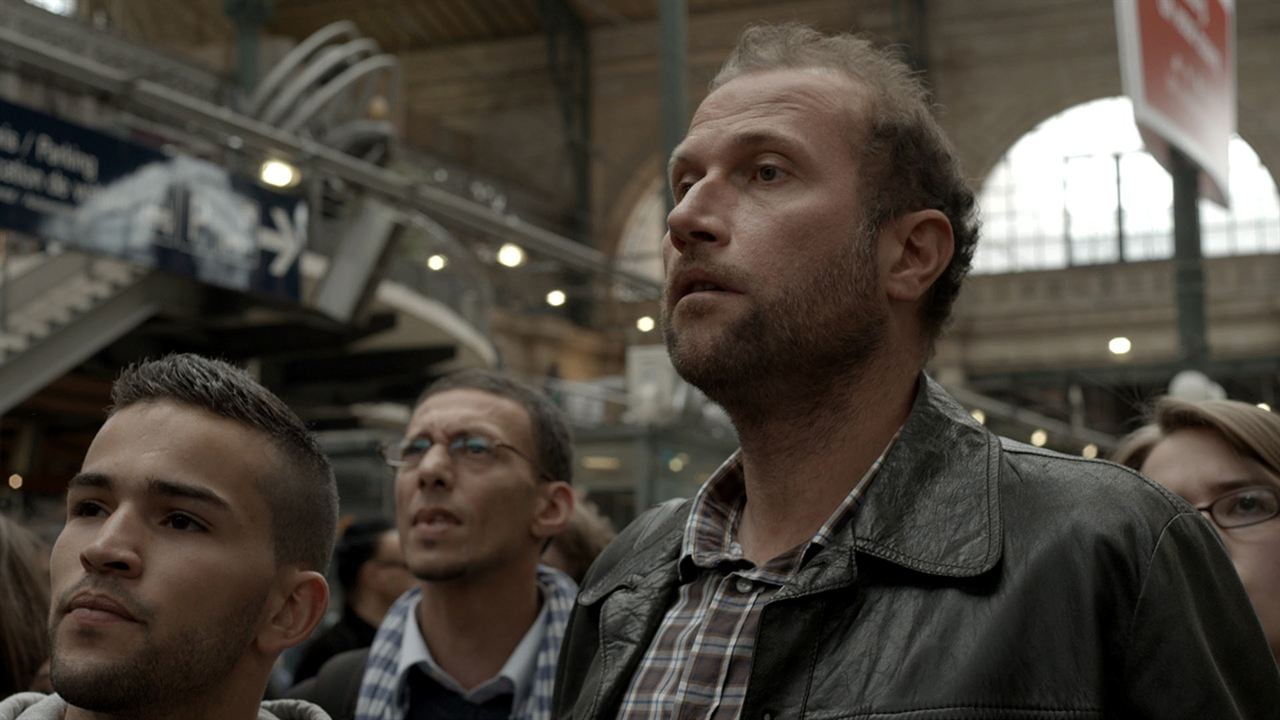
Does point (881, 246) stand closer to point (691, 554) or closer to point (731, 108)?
point (731, 108)

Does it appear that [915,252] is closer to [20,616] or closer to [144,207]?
[20,616]

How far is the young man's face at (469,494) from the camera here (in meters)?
3.91

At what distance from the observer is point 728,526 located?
2.47 meters

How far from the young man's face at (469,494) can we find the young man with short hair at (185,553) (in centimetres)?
123

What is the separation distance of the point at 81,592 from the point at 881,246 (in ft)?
4.41

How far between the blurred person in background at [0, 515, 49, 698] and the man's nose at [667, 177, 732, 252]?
2.21 metres

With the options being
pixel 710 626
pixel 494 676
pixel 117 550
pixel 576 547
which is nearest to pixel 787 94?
pixel 710 626

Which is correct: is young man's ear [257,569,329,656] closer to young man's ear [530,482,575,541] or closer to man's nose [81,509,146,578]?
man's nose [81,509,146,578]

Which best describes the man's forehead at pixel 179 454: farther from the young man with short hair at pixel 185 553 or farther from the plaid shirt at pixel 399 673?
the plaid shirt at pixel 399 673

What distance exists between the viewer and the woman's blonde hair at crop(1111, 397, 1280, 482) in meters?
3.08

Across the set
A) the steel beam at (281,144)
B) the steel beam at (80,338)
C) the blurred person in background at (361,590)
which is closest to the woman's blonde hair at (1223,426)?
the blurred person in background at (361,590)

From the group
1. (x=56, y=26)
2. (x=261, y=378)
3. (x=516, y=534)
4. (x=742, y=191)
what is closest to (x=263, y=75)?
(x=56, y=26)

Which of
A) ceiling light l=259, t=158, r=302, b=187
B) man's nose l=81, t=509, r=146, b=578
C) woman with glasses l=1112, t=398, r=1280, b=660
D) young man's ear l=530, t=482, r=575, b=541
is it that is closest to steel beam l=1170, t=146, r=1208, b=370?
ceiling light l=259, t=158, r=302, b=187

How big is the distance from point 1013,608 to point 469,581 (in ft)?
7.28
